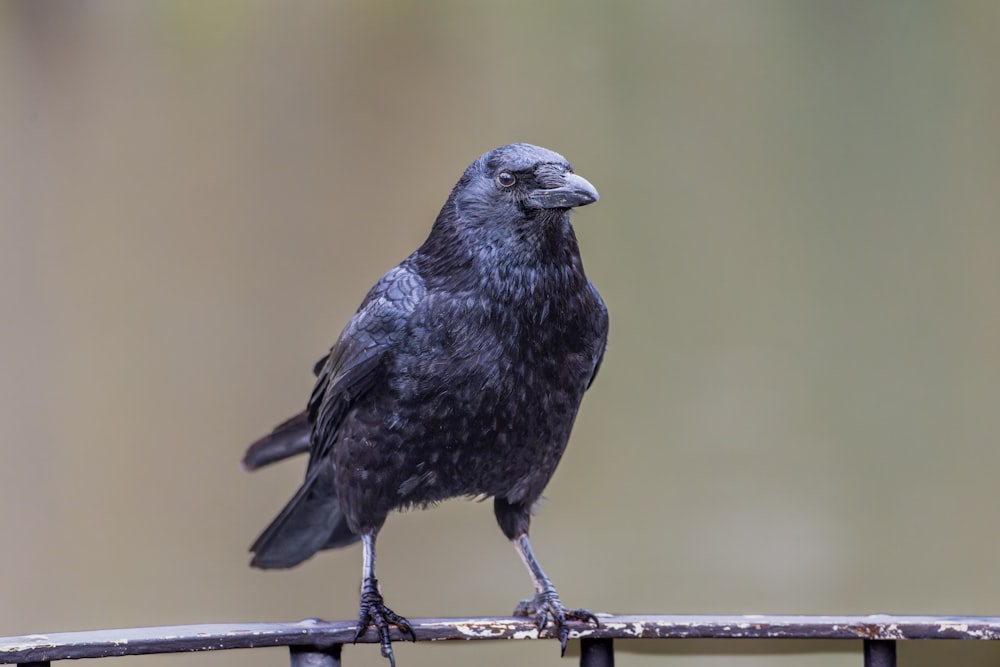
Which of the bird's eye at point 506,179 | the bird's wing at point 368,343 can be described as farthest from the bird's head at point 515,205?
the bird's wing at point 368,343

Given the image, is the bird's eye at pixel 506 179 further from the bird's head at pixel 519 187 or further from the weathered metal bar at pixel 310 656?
the weathered metal bar at pixel 310 656

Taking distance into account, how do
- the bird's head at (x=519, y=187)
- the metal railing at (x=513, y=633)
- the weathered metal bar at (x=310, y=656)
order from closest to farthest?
the metal railing at (x=513, y=633) < the weathered metal bar at (x=310, y=656) < the bird's head at (x=519, y=187)

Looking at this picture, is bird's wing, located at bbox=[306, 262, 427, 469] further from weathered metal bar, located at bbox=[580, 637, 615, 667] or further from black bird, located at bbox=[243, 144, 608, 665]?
weathered metal bar, located at bbox=[580, 637, 615, 667]

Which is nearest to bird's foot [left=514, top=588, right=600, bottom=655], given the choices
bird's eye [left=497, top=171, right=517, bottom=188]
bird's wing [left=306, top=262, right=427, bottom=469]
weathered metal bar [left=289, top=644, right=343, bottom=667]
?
weathered metal bar [left=289, top=644, right=343, bottom=667]

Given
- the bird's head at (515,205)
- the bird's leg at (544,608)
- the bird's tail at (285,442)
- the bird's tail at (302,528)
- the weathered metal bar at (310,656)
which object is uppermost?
the bird's head at (515,205)

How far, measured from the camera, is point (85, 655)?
142 cm

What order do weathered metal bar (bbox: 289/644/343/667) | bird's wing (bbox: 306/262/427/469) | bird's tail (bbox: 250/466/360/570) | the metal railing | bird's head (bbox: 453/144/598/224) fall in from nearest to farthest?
the metal railing
weathered metal bar (bbox: 289/644/343/667)
bird's head (bbox: 453/144/598/224)
bird's wing (bbox: 306/262/427/469)
bird's tail (bbox: 250/466/360/570)

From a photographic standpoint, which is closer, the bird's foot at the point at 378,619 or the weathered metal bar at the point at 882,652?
the weathered metal bar at the point at 882,652

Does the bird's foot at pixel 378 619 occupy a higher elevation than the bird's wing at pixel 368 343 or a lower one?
lower

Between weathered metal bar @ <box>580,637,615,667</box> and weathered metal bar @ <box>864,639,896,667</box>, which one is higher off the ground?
weathered metal bar @ <box>864,639,896,667</box>

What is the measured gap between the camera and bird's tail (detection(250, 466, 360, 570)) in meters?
2.16

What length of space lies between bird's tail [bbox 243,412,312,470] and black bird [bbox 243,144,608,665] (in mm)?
244

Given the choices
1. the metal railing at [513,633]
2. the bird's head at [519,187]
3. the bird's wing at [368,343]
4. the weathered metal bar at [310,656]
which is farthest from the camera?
the bird's wing at [368,343]

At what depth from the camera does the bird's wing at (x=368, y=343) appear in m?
1.85
